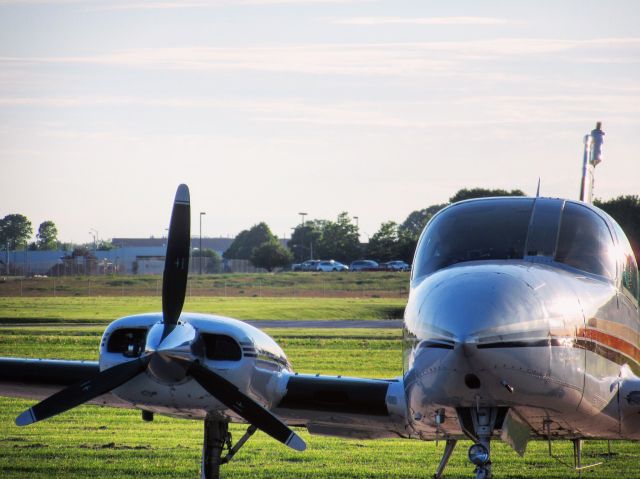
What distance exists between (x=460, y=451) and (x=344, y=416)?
8.64 m

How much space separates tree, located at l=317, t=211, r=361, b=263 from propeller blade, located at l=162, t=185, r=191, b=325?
141 meters

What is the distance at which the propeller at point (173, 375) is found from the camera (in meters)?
11.4

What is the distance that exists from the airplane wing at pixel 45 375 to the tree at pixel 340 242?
5555 inches

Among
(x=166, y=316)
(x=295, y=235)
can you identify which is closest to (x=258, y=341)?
(x=166, y=316)

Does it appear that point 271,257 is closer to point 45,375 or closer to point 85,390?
point 45,375

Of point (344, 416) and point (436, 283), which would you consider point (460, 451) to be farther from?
point (436, 283)

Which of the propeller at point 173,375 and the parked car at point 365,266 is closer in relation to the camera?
the propeller at point 173,375

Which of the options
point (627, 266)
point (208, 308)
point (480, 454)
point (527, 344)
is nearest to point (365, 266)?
point (208, 308)

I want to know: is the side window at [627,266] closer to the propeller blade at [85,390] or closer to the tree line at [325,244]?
the propeller blade at [85,390]

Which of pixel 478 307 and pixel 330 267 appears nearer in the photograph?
pixel 478 307

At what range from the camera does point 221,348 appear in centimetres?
1216

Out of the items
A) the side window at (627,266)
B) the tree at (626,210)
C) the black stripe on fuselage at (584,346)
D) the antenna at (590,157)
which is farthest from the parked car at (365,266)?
the black stripe on fuselage at (584,346)

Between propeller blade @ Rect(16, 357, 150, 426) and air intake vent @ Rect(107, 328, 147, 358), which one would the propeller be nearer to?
propeller blade @ Rect(16, 357, 150, 426)

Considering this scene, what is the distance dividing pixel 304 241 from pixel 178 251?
6038 inches
